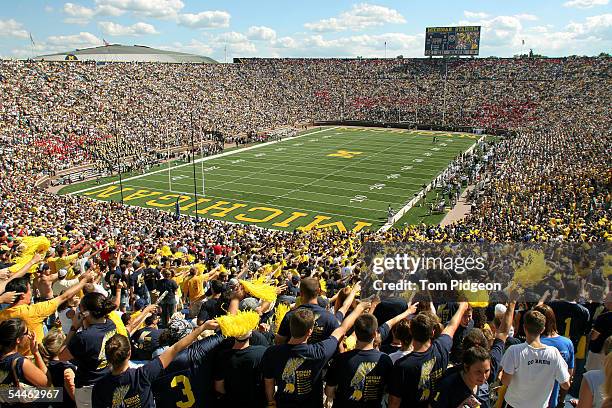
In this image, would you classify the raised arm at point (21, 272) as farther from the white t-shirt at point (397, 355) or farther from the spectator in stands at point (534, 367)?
the spectator in stands at point (534, 367)

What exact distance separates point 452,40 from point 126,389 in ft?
259

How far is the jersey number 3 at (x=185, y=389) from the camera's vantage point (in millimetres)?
3988

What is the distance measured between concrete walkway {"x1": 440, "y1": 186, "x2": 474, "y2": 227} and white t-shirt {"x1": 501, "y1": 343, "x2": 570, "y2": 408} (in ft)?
72.5

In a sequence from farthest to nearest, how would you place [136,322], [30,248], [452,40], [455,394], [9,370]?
[452,40] → [30,248] → [136,322] → [9,370] → [455,394]

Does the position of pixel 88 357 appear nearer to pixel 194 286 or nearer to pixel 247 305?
pixel 247 305

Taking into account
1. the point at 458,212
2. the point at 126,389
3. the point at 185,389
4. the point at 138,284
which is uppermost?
the point at 126,389

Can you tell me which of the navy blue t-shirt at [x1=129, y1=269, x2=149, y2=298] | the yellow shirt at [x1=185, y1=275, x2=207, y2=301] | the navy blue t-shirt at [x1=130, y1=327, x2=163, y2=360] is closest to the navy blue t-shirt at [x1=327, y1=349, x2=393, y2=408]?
the navy blue t-shirt at [x1=130, y1=327, x2=163, y2=360]

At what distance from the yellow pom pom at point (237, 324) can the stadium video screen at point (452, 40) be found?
7736 cm

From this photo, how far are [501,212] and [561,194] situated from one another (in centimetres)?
326

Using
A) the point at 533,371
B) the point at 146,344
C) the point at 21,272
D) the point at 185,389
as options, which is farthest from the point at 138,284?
the point at 533,371

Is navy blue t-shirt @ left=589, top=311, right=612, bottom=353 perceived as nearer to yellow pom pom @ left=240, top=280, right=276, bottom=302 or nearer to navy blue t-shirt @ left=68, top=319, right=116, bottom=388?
yellow pom pom @ left=240, top=280, right=276, bottom=302

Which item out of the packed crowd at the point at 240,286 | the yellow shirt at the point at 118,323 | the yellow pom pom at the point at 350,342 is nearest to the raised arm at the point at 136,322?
the packed crowd at the point at 240,286

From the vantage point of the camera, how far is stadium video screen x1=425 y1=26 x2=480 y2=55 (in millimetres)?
73188

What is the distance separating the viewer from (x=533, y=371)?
3.97 m
